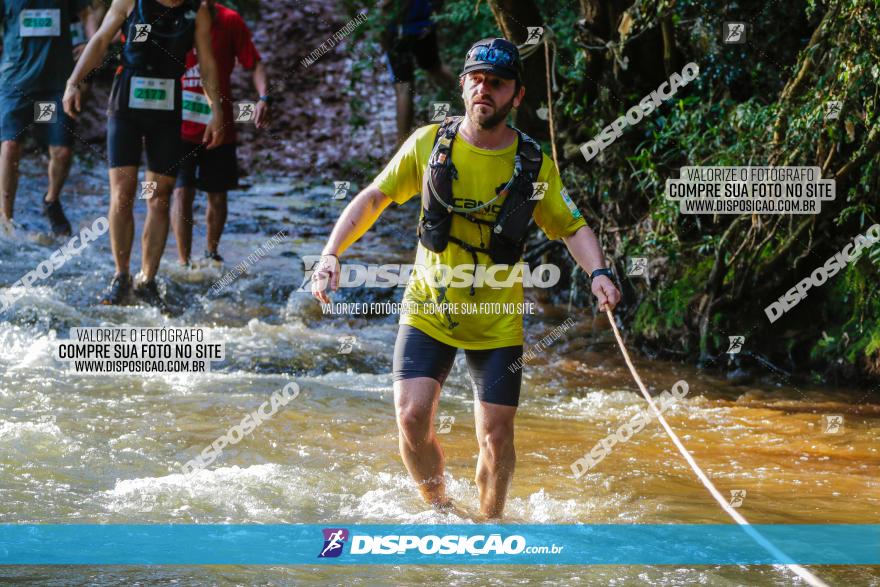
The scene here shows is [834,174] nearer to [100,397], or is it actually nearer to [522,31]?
[522,31]

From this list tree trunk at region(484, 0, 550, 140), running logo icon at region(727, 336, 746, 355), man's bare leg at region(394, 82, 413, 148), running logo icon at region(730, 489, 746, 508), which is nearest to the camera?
running logo icon at region(730, 489, 746, 508)

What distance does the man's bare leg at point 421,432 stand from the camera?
4.47 metres

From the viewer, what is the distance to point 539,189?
4.49 meters

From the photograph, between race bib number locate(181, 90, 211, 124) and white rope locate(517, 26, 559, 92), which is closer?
white rope locate(517, 26, 559, 92)

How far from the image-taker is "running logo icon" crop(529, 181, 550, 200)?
4.45 meters

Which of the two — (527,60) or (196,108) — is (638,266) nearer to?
(527,60)

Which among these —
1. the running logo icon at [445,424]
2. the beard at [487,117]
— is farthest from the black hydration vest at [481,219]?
the running logo icon at [445,424]

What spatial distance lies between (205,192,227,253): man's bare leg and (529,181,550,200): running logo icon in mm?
5626

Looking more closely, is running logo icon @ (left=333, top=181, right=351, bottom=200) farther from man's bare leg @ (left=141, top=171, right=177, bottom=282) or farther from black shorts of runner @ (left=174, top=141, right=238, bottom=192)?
man's bare leg @ (left=141, top=171, right=177, bottom=282)

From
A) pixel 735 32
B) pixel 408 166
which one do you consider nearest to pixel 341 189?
pixel 735 32

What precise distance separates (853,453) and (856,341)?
4.98 ft

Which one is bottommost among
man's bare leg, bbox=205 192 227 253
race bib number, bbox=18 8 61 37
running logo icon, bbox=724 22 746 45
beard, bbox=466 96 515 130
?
man's bare leg, bbox=205 192 227 253

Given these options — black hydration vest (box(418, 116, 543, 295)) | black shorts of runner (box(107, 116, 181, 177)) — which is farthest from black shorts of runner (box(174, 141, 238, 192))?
black hydration vest (box(418, 116, 543, 295))

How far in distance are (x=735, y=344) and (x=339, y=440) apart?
3.16 metres
